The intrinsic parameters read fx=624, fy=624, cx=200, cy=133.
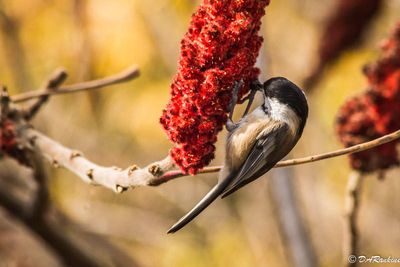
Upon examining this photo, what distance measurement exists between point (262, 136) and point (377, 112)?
102 centimetres

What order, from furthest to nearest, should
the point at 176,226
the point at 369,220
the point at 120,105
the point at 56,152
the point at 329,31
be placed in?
the point at 120,105, the point at 369,220, the point at 329,31, the point at 56,152, the point at 176,226

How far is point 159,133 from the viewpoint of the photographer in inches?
198

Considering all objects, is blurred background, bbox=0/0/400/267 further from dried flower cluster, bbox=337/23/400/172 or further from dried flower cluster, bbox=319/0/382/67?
dried flower cluster, bbox=337/23/400/172

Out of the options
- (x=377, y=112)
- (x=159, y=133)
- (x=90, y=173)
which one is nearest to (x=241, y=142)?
(x=90, y=173)

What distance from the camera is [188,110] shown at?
1.28 meters

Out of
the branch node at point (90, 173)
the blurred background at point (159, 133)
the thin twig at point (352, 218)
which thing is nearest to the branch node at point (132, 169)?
the branch node at point (90, 173)

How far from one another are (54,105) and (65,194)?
63cm

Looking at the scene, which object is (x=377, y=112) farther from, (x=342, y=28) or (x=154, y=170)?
(x=342, y=28)

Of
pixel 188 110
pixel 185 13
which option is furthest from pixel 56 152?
pixel 185 13

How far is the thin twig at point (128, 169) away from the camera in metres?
1.20

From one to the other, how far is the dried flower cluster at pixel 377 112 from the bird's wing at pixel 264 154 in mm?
938

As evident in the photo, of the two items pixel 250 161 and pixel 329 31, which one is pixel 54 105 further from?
pixel 250 161

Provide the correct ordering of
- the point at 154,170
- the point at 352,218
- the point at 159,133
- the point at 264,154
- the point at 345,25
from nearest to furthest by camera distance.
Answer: the point at 154,170, the point at 264,154, the point at 352,218, the point at 345,25, the point at 159,133

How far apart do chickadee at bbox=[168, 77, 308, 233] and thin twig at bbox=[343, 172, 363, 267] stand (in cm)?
79
